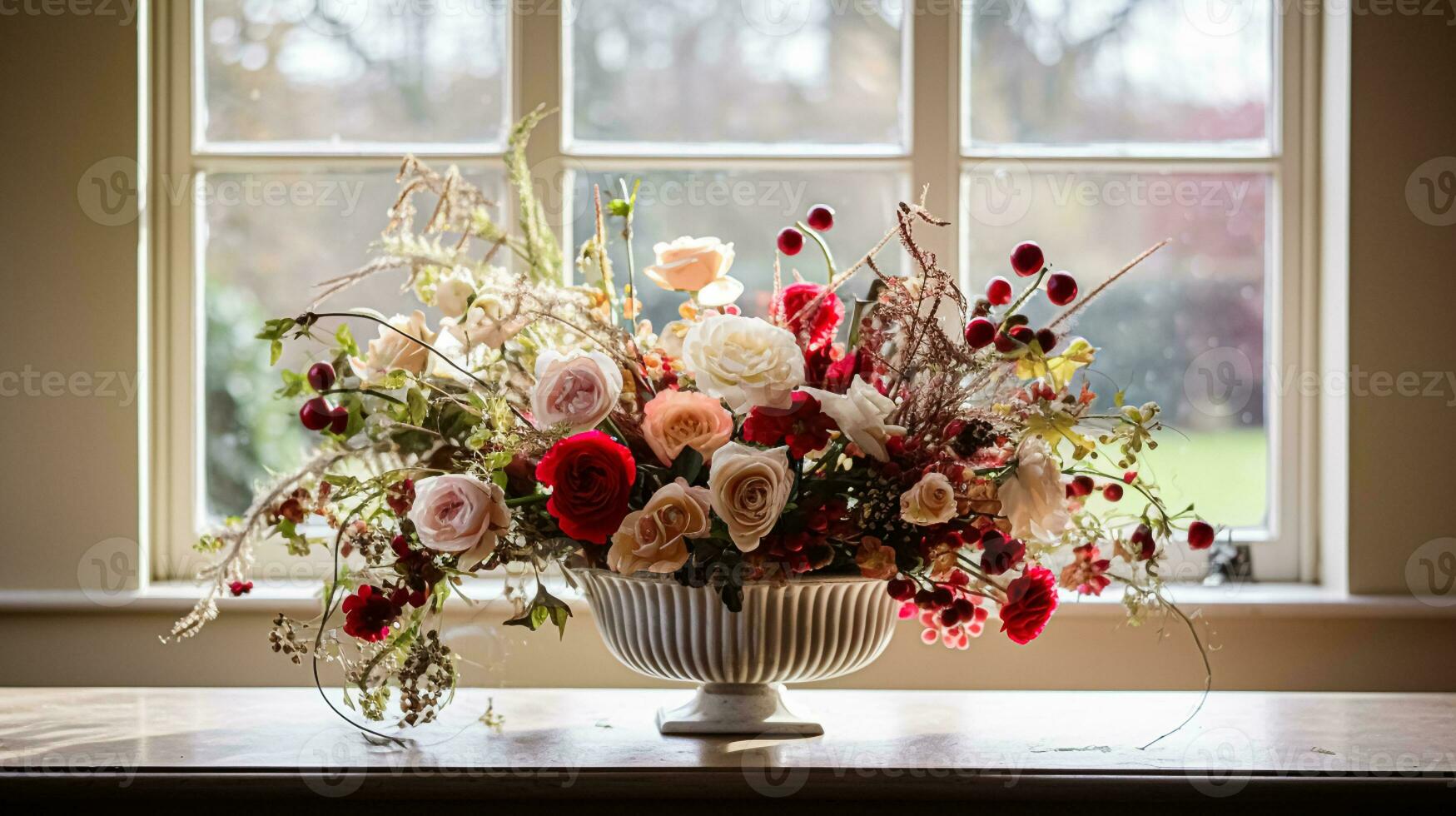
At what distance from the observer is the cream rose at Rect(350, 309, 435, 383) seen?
1.17 m

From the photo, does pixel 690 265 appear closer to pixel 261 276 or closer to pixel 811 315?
pixel 811 315

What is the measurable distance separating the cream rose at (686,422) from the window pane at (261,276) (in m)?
0.78

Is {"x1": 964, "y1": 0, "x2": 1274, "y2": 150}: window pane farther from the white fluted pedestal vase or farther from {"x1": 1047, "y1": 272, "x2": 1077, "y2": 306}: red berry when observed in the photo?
the white fluted pedestal vase

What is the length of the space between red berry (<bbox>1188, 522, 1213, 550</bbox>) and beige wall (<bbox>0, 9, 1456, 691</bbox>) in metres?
0.48

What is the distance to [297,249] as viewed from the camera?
5.66ft

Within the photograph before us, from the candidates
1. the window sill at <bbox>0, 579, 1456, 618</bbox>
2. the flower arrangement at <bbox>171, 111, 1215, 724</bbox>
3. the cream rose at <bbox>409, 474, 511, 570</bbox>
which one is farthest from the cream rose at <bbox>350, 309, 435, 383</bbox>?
the window sill at <bbox>0, 579, 1456, 618</bbox>

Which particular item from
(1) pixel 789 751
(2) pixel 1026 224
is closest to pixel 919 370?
(1) pixel 789 751

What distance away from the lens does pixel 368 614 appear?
1.08m

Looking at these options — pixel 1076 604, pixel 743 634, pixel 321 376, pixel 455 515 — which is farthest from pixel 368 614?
pixel 1076 604

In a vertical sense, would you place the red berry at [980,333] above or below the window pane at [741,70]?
below

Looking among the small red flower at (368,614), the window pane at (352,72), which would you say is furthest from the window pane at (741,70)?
the small red flower at (368,614)

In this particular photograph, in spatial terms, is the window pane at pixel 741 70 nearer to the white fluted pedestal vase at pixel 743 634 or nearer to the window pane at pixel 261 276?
the window pane at pixel 261 276

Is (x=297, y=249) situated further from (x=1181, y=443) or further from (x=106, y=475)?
(x=1181, y=443)

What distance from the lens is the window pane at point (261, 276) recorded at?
A: 67.7 inches
